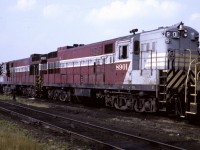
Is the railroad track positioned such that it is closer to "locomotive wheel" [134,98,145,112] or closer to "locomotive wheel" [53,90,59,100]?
"locomotive wheel" [134,98,145,112]

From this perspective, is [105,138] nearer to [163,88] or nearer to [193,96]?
[193,96]

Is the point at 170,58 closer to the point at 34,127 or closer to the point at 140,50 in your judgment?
the point at 140,50

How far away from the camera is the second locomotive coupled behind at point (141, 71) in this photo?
49.5ft

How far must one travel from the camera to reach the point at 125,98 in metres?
18.2

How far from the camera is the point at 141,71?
17.0 m

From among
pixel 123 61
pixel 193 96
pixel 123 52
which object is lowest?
pixel 193 96

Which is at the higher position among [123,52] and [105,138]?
[123,52]

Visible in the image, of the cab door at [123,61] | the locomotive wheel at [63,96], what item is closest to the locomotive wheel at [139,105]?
the cab door at [123,61]

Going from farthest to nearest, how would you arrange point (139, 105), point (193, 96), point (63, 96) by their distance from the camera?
point (63, 96)
point (139, 105)
point (193, 96)

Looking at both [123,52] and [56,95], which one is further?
[56,95]

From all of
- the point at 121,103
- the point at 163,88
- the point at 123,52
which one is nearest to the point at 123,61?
the point at 123,52

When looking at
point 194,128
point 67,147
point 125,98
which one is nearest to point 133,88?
point 125,98

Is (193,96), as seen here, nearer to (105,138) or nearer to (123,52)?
(105,138)

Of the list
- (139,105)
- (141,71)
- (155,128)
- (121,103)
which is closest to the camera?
(155,128)
